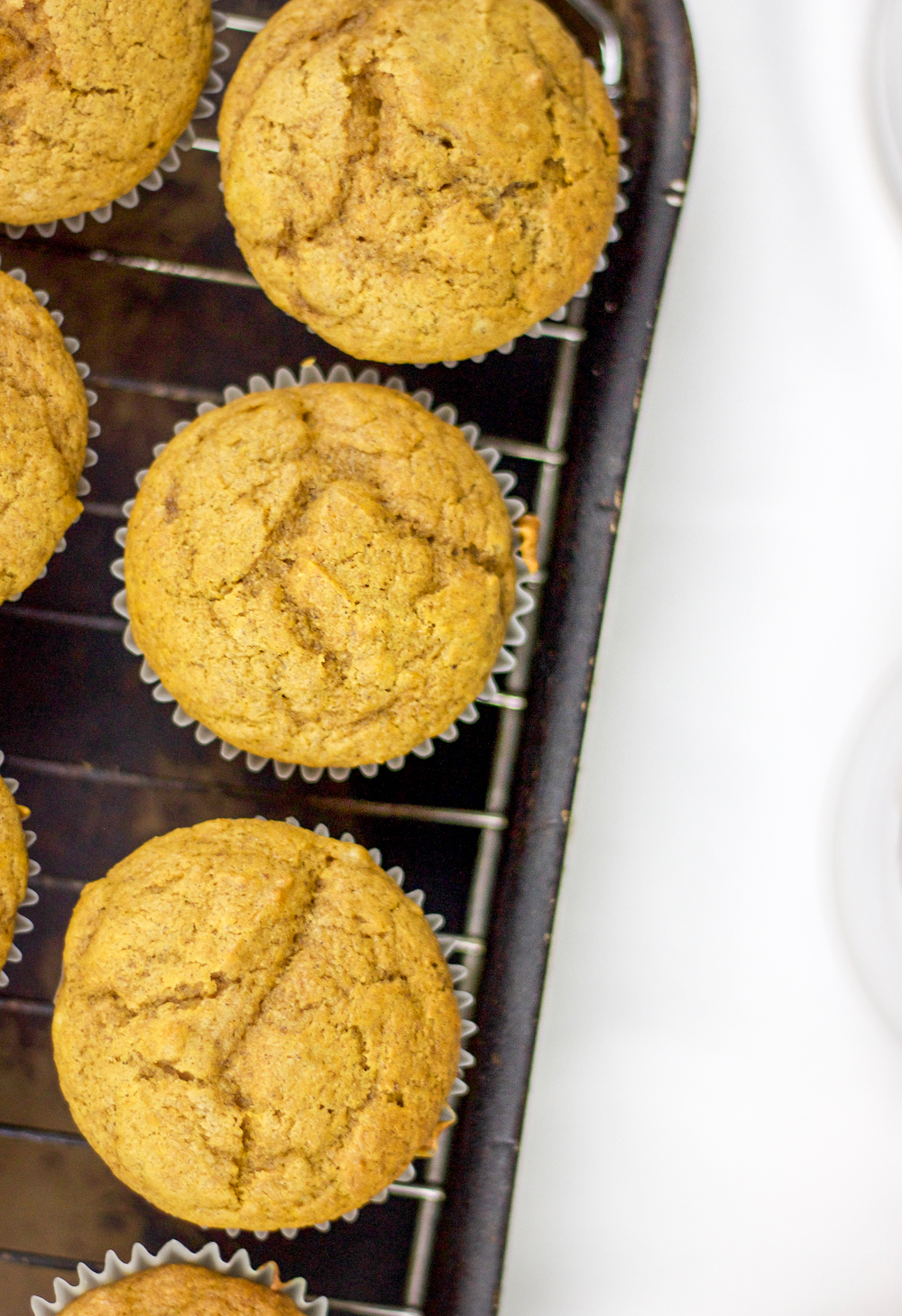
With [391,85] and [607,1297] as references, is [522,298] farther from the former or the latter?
[607,1297]

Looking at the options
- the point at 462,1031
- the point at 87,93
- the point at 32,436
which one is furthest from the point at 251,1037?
the point at 87,93

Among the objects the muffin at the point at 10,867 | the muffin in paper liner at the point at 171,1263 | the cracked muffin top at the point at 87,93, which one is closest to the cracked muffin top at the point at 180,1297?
the muffin in paper liner at the point at 171,1263

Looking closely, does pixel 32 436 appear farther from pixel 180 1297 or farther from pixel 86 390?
pixel 180 1297

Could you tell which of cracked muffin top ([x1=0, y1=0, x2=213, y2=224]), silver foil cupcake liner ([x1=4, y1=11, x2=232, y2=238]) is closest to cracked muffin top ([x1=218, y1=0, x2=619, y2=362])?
cracked muffin top ([x1=0, y1=0, x2=213, y2=224])

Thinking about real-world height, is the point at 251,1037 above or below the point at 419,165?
below

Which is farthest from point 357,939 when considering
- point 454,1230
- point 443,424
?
point 443,424

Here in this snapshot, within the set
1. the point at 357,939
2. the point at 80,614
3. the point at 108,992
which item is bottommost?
the point at 108,992
